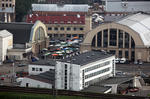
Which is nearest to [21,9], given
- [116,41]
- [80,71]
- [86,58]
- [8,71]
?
[116,41]

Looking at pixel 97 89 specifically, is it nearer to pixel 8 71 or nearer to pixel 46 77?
pixel 46 77

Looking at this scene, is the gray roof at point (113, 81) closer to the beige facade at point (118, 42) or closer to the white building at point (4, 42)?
the beige facade at point (118, 42)

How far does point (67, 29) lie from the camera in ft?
202

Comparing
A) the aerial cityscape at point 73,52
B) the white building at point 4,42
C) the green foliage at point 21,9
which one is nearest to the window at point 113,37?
the aerial cityscape at point 73,52

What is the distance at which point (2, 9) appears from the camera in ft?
216

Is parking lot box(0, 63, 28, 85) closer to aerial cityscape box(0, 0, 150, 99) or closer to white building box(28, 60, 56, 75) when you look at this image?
aerial cityscape box(0, 0, 150, 99)

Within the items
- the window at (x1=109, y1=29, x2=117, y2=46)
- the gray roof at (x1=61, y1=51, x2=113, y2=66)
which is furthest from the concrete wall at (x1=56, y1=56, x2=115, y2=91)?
the window at (x1=109, y1=29, x2=117, y2=46)

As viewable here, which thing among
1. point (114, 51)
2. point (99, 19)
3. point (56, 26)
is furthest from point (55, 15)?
point (114, 51)

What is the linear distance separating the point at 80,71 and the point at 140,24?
16.6 meters

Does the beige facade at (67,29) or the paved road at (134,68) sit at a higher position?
the beige facade at (67,29)

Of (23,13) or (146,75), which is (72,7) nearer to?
(23,13)

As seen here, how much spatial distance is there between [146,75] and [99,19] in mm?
25825

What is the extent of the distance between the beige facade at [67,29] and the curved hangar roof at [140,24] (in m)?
4.22

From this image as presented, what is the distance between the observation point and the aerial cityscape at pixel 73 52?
3962 centimetres
